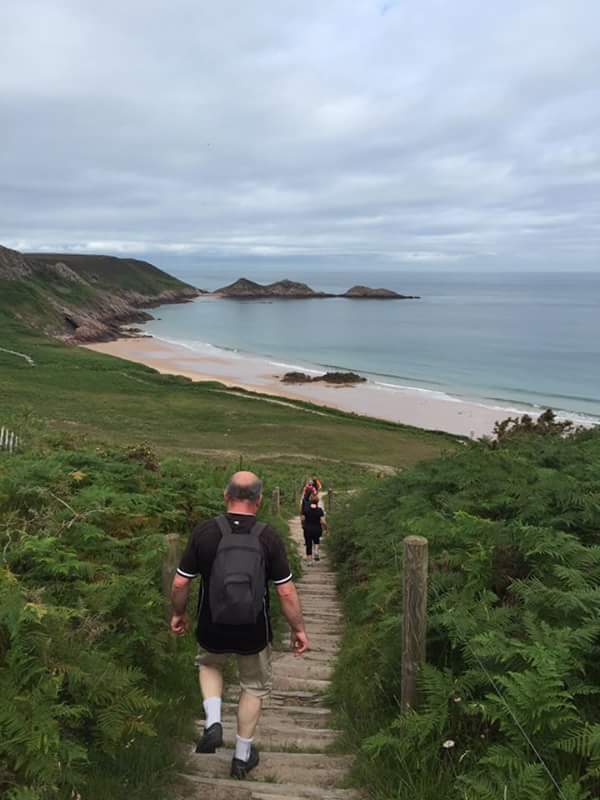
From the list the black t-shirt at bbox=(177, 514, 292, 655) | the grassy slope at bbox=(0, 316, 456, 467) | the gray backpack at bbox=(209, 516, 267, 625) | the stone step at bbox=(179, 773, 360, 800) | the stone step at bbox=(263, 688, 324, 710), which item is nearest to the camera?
the stone step at bbox=(179, 773, 360, 800)

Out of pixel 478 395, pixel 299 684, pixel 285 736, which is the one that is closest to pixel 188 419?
pixel 478 395

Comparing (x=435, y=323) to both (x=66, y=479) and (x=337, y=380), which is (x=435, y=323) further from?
(x=66, y=479)

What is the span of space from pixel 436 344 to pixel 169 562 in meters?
89.0

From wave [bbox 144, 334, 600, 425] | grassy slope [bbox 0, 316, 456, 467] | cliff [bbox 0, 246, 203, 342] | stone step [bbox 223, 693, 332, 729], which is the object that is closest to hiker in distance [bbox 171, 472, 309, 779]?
stone step [bbox 223, 693, 332, 729]

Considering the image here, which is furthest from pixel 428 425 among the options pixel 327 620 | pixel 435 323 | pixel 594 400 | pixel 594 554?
pixel 435 323

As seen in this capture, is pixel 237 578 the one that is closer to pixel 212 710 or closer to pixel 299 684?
pixel 212 710

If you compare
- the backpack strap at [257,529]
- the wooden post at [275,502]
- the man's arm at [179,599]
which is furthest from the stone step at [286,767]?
the wooden post at [275,502]

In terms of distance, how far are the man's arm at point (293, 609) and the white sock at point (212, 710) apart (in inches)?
26.4

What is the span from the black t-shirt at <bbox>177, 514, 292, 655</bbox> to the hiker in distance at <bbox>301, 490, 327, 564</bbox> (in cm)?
855

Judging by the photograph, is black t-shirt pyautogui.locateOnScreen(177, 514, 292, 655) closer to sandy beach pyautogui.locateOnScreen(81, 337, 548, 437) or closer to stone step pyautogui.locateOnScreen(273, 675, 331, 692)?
stone step pyautogui.locateOnScreen(273, 675, 331, 692)

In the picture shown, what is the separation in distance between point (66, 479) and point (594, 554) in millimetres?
6445

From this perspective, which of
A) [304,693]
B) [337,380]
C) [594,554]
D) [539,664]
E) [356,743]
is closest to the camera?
[539,664]

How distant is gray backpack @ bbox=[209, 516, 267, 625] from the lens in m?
3.94

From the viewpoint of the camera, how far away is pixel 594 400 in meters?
53.1
